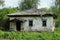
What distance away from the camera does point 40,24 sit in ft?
117

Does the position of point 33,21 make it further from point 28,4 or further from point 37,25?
point 28,4

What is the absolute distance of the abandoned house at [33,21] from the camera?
3528cm

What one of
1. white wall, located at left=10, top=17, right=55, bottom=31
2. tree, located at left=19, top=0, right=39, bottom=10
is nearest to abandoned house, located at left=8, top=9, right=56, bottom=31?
white wall, located at left=10, top=17, right=55, bottom=31

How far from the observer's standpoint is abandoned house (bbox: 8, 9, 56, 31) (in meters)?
35.3

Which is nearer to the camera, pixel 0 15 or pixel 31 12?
pixel 31 12

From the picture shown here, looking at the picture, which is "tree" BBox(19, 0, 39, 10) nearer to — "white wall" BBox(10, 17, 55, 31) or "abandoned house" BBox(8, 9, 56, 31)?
"abandoned house" BBox(8, 9, 56, 31)

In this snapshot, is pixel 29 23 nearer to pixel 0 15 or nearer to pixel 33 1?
pixel 0 15

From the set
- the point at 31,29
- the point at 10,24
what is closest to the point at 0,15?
the point at 10,24

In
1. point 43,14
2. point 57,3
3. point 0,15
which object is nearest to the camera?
point 43,14

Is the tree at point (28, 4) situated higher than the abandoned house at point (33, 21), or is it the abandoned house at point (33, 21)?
the tree at point (28, 4)

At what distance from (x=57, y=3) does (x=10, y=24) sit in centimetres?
3529

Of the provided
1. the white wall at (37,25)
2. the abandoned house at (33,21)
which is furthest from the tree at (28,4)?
the white wall at (37,25)

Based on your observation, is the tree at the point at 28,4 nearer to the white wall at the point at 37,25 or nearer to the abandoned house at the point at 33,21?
the abandoned house at the point at 33,21

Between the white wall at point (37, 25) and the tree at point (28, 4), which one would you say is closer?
the white wall at point (37, 25)
